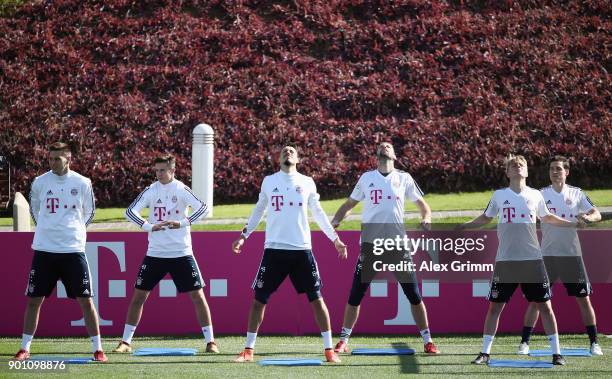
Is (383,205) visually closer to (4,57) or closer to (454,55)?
(454,55)

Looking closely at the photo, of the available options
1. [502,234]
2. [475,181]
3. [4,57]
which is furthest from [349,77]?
[502,234]

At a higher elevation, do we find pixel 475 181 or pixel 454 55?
pixel 454 55

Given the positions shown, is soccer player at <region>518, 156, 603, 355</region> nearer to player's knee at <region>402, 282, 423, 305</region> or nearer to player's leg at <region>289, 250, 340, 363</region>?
player's knee at <region>402, 282, 423, 305</region>

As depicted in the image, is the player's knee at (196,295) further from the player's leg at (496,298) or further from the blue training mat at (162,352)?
the player's leg at (496,298)

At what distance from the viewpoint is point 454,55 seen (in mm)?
24094

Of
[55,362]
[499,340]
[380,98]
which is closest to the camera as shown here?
[55,362]

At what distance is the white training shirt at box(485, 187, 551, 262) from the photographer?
9.97m

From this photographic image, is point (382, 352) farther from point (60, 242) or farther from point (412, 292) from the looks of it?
point (60, 242)

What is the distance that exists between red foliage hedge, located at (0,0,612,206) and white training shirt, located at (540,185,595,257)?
32.3ft

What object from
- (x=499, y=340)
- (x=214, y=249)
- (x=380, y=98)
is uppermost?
(x=380, y=98)

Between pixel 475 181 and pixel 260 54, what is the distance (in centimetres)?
629

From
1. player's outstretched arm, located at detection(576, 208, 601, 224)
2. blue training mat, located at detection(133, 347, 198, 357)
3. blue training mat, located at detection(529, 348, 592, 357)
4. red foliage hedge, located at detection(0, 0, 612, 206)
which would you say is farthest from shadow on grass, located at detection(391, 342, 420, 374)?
red foliage hedge, located at detection(0, 0, 612, 206)

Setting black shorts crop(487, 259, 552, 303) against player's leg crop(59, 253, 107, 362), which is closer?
black shorts crop(487, 259, 552, 303)

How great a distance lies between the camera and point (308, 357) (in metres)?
10.8
